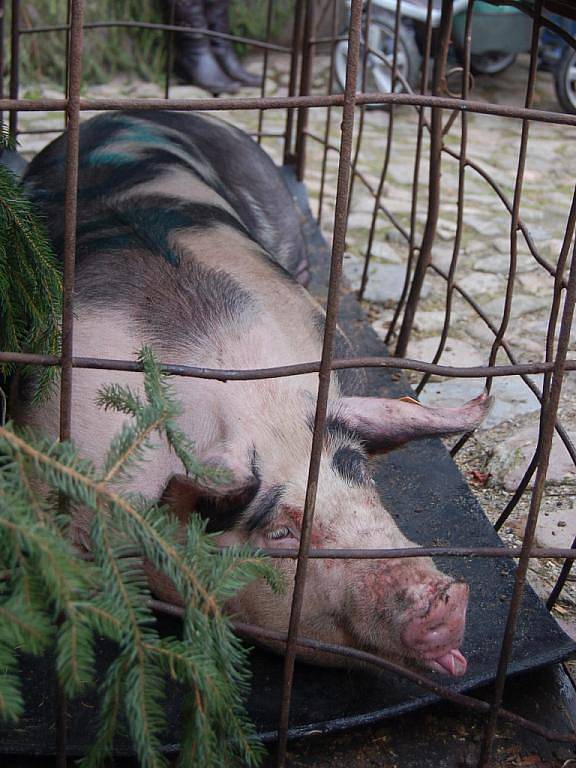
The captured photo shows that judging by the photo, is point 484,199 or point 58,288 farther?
point 484,199

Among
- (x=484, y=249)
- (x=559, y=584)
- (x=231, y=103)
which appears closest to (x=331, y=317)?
(x=231, y=103)

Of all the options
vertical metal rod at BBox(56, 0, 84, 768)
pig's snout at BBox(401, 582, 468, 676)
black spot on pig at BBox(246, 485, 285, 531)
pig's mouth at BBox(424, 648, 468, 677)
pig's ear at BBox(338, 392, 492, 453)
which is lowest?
pig's mouth at BBox(424, 648, 468, 677)

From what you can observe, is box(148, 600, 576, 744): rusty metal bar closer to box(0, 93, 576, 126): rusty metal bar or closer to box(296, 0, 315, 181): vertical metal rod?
box(0, 93, 576, 126): rusty metal bar

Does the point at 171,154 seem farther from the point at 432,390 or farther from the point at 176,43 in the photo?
the point at 176,43

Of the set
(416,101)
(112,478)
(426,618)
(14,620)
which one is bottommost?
(426,618)

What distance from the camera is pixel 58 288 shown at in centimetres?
179

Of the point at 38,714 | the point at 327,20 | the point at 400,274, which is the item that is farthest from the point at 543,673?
the point at 327,20

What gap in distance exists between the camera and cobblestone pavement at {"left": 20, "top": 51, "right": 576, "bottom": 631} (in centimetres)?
311

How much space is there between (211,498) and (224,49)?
6995 millimetres

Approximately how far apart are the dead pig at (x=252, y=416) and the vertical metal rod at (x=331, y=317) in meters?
0.28

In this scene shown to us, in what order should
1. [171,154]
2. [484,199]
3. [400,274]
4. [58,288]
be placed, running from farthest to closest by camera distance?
[484,199]
[400,274]
[171,154]
[58,288]

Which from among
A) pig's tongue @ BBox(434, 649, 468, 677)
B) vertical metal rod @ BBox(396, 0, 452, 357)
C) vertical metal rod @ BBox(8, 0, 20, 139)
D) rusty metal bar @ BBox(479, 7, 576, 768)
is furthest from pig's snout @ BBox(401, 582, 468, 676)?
vertical metal rod @ BBox(8, 0, 20, 139)

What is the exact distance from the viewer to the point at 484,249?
5051mm

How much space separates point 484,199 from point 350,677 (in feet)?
14.0
